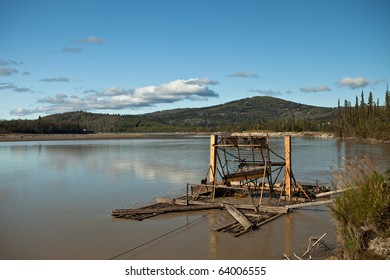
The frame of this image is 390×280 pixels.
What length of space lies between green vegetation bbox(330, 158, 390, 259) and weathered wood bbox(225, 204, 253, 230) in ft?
14.8

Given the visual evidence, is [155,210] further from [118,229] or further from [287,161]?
[287,161]

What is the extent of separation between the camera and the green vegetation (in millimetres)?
7430

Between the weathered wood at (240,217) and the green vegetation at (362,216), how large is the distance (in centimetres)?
451

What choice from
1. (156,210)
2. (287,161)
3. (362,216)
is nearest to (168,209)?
(156,210)

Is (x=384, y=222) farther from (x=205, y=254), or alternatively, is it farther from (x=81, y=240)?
(x=81, y=240)

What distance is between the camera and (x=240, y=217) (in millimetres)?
13047

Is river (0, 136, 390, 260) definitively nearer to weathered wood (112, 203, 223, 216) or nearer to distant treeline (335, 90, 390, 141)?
weathered wood (112, 203, 223, 216)

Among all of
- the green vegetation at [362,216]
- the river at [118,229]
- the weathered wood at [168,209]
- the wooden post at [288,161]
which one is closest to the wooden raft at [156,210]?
the weathered wood at [168,209]

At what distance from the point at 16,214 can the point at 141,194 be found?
6.14 m

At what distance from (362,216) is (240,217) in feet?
19.4

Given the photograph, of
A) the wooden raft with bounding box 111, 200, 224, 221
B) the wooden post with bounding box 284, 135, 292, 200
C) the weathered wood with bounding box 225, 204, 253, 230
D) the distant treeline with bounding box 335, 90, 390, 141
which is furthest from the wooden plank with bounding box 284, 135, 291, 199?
the distant treeline with bounding box 335, 90, 390, 141

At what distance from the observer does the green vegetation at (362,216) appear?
7430 millimetres

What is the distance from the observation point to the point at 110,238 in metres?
11.8
